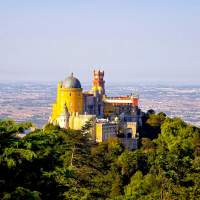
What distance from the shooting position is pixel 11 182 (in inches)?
512

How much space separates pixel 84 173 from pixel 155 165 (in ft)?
47.0

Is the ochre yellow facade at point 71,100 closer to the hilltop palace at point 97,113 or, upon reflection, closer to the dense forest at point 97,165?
the hilltop palace at point 97,113

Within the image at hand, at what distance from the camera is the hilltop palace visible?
5762 centimetres

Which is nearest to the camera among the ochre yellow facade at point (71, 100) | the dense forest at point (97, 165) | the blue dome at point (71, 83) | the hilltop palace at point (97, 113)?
the dense forest at point (97, 165)

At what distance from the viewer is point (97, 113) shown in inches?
2554

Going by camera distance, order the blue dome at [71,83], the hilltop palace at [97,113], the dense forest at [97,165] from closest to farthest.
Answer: the dense forest at [97,165] < the hilltop palace at [97,113] < the blue dome at [71,83]

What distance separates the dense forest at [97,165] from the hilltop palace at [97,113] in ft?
5.17

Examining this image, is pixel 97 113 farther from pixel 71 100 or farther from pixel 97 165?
pixel 97 165

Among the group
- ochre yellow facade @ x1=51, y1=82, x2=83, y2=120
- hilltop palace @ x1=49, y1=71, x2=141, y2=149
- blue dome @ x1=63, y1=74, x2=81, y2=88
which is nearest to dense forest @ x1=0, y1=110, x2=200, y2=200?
hilltop palace @ x1=49, y1=71, x2=141, y2=149

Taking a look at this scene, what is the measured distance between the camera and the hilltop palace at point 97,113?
189 ft

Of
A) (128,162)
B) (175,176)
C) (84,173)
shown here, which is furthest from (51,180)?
(128,162)

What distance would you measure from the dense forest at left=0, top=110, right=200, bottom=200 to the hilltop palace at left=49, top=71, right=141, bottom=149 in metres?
1.58

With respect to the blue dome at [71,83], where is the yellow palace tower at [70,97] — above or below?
below

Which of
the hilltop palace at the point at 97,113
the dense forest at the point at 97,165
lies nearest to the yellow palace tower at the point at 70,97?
the hilltop palace at the point at 97,113
